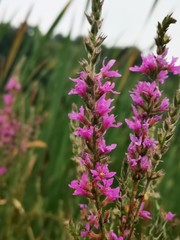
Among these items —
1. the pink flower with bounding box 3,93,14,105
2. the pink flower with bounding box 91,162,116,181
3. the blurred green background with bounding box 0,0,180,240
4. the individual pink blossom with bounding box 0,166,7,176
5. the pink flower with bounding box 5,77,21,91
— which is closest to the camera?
the pink flower with bounding box 91,162,116,181

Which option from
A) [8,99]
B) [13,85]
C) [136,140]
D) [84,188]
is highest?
[13,85]

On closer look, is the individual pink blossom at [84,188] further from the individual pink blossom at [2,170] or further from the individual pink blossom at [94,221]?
the individual pink blossom at [2,170]

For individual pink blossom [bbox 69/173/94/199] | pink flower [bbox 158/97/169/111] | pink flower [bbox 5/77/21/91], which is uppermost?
pink flower [bbox 5/77/21/91]

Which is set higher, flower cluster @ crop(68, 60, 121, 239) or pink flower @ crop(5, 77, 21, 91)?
pink flower @ crop(5, 77, 21, 91)

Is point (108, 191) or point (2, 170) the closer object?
point (108, 191)

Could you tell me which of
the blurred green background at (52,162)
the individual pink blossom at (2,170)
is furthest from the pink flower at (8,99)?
the individual pink blossom at (2,170)

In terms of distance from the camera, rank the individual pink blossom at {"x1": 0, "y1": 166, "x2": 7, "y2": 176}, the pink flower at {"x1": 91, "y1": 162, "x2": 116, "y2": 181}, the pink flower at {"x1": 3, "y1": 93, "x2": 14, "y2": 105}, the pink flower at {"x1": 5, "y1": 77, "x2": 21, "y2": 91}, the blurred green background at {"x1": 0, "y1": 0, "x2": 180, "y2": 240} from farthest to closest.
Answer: the pink flower at {"x1": 3, "y1": 93, "x2": 14, "y2": 105}, the pink flower at {"x1": 5, "y1": 77, "x2": 21, "y2": 91}, the individual pink blossom at {"x1": 0, "y1": 166, "x2": 7, "y2": 176}, the blurred green background at {"x1": 0, "y1": 0, "x2": 180, "y2": 240}, the pink flower at {"x1": 91, "y1": 162, "x2": 116, "y2": 181}

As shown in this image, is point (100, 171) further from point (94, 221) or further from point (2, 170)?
point (2, 170)

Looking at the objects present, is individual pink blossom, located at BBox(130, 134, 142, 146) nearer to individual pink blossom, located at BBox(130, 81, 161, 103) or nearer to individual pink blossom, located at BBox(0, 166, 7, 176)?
individual pink blossom, located at BBox(130, 81, 161, 103)

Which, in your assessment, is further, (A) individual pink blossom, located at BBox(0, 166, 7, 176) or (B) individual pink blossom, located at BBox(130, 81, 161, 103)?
(A) individual pink blossom, located at BBox(0, 166, 7, 176)

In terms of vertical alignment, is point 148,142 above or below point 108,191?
above

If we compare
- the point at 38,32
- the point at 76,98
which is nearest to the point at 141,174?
the point at 76,98

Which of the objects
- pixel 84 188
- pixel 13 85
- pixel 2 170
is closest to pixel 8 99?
pixel 13 85

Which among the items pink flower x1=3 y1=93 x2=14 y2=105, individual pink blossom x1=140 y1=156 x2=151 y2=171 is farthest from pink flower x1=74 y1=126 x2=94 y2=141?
pink flower x1=3 y1=93 x2=14 y2=105
